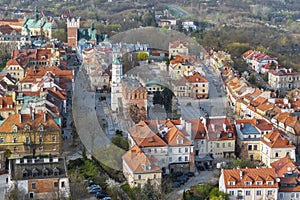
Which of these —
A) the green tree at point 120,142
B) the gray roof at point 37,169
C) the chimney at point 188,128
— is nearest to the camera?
the gray roof at point 37,169

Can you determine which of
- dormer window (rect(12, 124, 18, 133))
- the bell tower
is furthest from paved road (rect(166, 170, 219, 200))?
the bell tower

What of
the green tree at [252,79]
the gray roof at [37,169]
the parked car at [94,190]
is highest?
the gray roof at [37,169]

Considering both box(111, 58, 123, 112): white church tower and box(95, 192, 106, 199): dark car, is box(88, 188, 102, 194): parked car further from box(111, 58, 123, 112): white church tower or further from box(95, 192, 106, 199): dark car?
box(111, 58, 123, 112): white church tower

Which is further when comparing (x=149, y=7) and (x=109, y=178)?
(x=149, y=7)

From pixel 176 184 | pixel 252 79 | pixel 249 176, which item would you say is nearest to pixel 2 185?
pixel 176 184

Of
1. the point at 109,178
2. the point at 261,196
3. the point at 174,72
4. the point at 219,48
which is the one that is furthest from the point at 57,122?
the point at 219,48

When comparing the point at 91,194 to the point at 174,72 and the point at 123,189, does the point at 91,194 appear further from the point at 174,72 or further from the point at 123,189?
the point at 174,72

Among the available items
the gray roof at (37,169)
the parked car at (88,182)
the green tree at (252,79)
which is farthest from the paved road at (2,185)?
the green tree at (252,79)

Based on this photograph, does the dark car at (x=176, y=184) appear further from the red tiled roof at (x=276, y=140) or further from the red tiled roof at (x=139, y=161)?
the red tiled roof at (x=276, y=140)

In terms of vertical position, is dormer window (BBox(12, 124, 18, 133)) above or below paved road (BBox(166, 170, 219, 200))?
above

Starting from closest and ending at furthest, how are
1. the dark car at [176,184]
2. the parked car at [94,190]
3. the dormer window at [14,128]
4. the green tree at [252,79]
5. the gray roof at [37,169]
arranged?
the gray roof at [37,169] → the parked car at [94,190] → the dark car at [176,184] → the dormer window at [14,128] → the green tree at [252,79]

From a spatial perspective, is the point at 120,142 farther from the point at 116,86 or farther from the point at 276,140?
the point at 116,86
